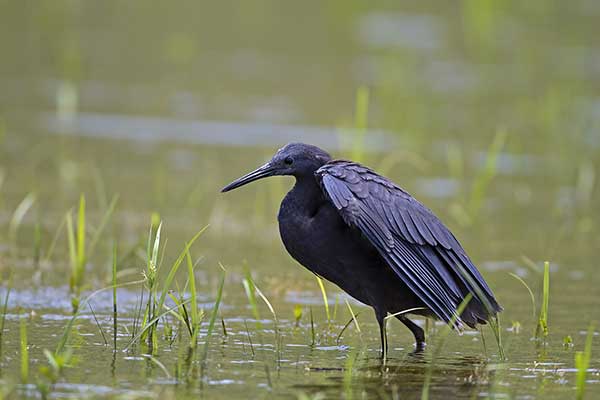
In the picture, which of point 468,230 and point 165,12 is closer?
point 468,230

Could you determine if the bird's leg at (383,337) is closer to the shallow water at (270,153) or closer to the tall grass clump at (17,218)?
the shallow water at (270,153)

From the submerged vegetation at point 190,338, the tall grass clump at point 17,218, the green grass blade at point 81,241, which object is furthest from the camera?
the tall grass clump at point 17,218

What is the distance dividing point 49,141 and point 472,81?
5414 mm

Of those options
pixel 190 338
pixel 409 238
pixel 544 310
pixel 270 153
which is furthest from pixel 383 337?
pixel 270 153

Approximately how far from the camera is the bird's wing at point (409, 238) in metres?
5.91

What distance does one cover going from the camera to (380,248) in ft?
19.4

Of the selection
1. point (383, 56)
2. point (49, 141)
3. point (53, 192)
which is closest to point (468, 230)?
point (53, 192)

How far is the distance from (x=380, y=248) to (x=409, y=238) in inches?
7.9

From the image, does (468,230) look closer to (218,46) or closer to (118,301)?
(118,301)

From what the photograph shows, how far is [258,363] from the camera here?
564cm

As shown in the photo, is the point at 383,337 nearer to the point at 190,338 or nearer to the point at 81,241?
the point at 190,338

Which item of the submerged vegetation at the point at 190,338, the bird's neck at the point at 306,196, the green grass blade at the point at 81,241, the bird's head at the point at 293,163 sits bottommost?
the submerged vegetation at the point at 190,338

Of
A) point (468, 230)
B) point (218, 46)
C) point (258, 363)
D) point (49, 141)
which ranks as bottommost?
point (258, 363)

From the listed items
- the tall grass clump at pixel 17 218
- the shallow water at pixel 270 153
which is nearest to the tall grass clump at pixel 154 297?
the shallow water at pixel 270 153
